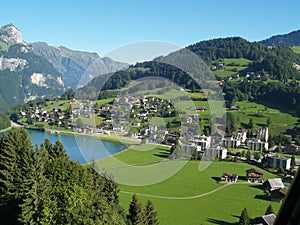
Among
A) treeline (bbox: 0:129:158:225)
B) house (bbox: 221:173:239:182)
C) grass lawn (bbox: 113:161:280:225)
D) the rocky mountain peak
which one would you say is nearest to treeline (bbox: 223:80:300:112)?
grass lawn (bbox: 113:161:280:225)

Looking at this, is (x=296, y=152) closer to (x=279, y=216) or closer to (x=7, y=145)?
(x=7, y=145)

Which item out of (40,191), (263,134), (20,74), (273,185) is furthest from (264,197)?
(20,74)

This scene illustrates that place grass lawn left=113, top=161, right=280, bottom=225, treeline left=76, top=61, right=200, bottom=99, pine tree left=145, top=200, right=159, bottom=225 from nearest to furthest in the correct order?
treeline left=76, top=61, right=200, bottom=99, pine tree left=145, top=200, right=159, bottom=225, grass lawn left=113, top=161, right=280, bottom=225

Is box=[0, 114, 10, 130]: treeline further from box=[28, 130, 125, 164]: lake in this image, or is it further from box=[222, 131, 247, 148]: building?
box=[222, 131, 247, 148]: building

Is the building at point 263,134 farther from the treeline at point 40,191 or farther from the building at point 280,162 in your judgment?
the treeline at point 40,191

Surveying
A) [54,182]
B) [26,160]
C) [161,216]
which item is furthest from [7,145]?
[161,216]

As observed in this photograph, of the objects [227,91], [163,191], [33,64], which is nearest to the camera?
[163,191]
